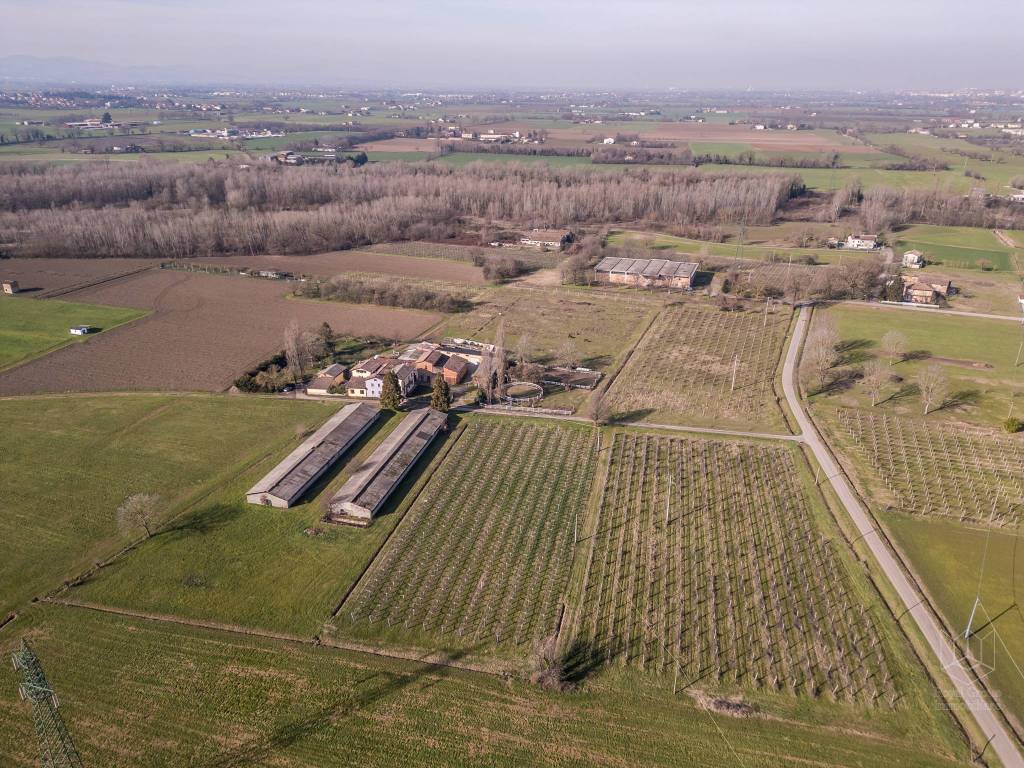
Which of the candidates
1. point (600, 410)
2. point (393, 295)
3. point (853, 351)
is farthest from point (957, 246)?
point (393, 295)

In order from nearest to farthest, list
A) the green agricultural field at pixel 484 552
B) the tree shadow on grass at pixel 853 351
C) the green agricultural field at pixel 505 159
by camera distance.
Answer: the green agricultural field at pixel 484 552 < the tree shadow on grass at pixel 853 351 < the green agricultural field at pixel 505 159

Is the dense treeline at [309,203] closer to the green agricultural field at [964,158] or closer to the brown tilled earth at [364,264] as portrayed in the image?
the brown tilled earth at [364,264]

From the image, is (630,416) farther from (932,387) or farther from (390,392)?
(932,387)

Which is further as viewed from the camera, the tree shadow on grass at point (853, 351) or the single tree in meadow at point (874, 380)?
the tree shadow on grass at point (853, 351)

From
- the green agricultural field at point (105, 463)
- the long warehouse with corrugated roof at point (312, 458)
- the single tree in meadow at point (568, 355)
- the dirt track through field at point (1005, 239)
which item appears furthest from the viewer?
the dirt track through field at point (1005, 239)

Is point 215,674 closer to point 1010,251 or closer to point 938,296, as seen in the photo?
point 938,296

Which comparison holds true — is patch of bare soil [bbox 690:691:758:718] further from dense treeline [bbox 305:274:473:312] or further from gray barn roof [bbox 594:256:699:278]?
gray barn roof [bbox 594:256:699:278]

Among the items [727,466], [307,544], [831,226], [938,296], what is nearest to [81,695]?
[307,544]

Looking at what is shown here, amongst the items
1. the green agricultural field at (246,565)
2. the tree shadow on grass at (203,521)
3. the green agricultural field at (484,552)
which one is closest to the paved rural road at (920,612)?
the green agricultural field at (484,552)
